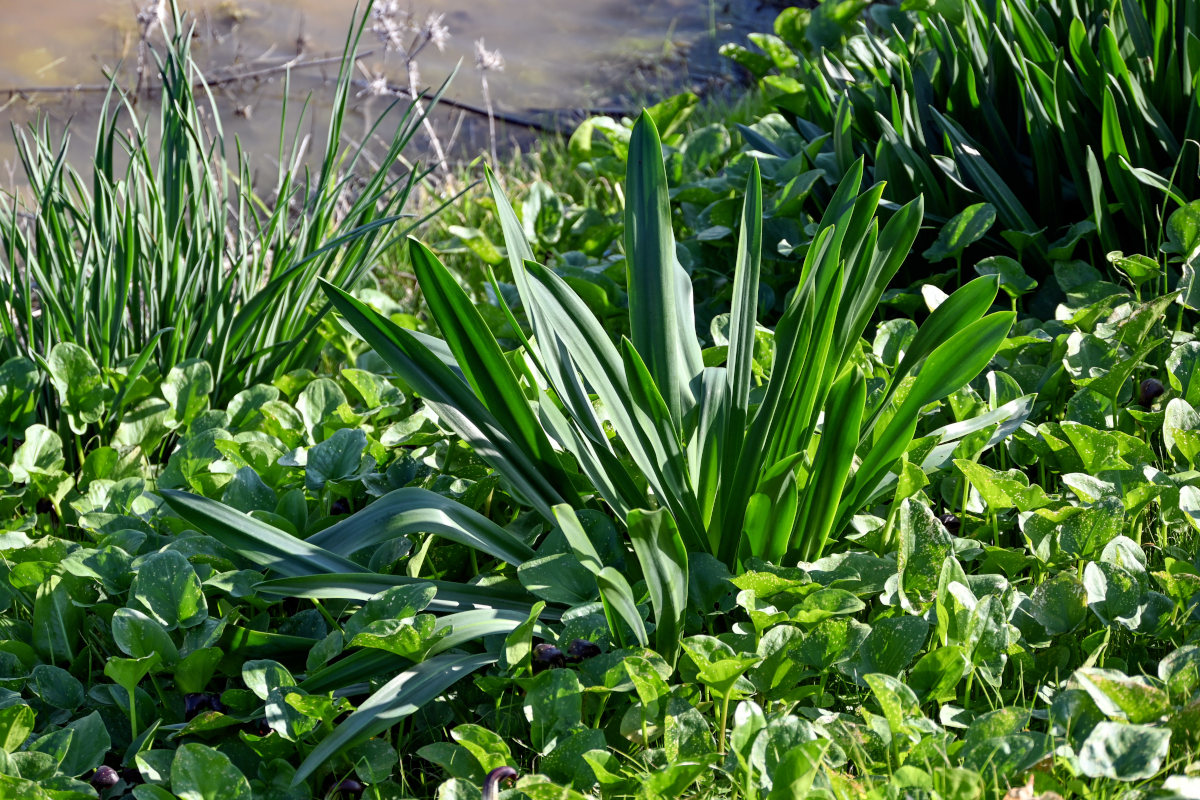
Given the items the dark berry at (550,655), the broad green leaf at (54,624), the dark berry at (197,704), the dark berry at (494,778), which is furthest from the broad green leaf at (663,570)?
the broad green leaf at (54,624)

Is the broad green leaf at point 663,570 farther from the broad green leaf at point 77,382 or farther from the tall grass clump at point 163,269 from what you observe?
the broad green leaf at point 77,382

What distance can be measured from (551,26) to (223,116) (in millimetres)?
1744

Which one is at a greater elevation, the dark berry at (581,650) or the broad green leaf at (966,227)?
the broad green leaf at (966,227)

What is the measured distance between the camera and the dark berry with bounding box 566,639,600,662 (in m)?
1.17

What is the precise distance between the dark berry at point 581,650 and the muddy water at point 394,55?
3430mm

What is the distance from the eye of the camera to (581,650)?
1170 millimetres

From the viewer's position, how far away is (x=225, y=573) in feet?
4.12

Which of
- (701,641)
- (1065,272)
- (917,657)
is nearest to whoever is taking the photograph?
(701,641)

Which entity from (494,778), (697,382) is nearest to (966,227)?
(697,382)

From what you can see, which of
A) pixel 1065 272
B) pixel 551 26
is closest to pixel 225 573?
pixel 1065 272

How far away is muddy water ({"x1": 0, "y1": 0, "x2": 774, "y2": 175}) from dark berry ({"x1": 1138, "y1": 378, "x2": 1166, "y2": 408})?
3142 mm

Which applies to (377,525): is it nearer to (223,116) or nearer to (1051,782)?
(1051,782)

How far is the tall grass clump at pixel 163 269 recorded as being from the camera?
5.81 ft

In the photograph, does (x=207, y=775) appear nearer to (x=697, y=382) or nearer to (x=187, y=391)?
(x=697, y=382)
